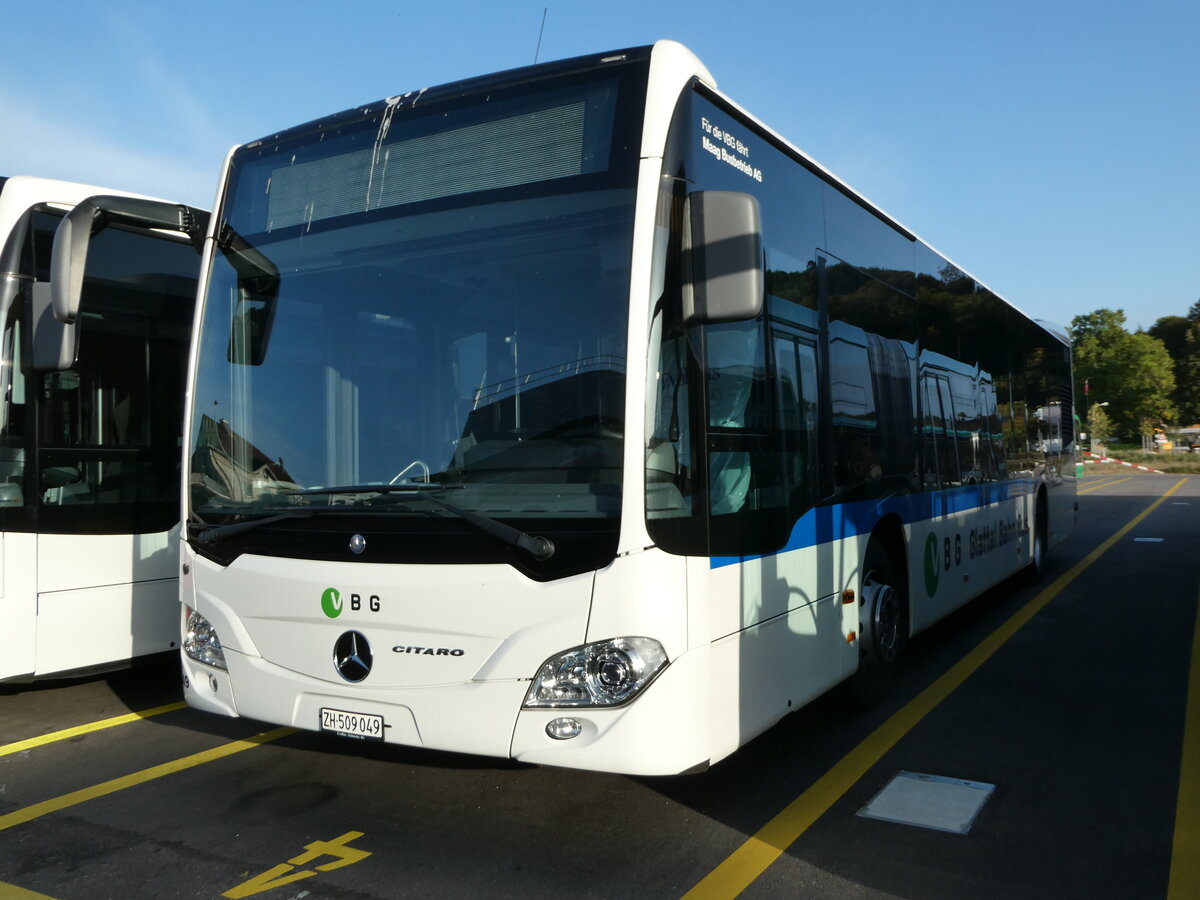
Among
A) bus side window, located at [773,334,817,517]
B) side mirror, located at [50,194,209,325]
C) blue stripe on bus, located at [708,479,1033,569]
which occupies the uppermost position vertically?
side mirror, located at [50,194,209,325]

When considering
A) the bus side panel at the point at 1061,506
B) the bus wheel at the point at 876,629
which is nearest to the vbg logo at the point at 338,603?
the bus wheel at the point at 876,629

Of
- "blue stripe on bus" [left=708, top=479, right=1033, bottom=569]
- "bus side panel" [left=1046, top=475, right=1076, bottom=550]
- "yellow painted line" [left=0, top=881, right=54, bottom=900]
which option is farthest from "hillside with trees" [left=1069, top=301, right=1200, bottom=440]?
"yellow painted line" [left=0, top=881, right=54, bottom=900]

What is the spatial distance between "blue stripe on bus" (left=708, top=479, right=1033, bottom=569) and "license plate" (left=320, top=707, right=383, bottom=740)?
1.48 m

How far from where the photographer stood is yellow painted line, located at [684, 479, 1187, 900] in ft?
13.0

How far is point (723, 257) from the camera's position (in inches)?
156

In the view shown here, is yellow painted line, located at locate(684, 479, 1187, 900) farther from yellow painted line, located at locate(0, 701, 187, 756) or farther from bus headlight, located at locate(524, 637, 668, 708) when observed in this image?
yellow painted line, located at locate(0, 701, 187, 756)

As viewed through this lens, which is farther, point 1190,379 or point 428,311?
point 1190,379

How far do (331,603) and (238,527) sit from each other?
0.60 metres

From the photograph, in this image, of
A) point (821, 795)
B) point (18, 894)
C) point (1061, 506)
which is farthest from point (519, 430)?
point (1061, 506)

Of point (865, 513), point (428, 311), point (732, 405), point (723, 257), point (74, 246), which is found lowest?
point (865, 513)

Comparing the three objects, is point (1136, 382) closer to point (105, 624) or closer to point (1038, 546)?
point (1038, 546)

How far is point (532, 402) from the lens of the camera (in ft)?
13.4

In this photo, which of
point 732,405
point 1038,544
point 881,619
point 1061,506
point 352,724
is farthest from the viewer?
point 1061,506

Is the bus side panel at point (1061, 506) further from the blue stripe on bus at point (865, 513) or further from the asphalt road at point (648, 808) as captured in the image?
the asphalt road at point (648, 808)
